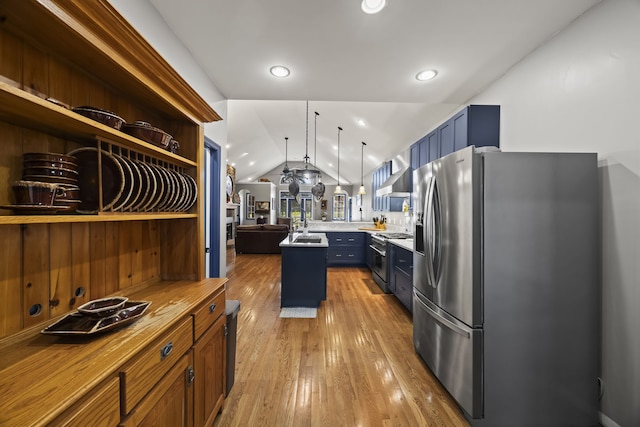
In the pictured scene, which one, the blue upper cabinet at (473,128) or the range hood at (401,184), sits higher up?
the blue upper cabinet at (473,128)

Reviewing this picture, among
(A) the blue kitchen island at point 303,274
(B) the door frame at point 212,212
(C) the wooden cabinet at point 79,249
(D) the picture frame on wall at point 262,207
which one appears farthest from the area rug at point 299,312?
(D) the picture frame on wall at point 262,207

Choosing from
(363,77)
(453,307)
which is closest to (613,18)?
(363,77)

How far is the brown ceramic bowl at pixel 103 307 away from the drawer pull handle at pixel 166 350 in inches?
9.3

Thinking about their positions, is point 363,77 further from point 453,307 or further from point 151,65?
point 453,307

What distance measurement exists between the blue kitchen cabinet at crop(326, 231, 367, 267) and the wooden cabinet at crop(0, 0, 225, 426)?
4.89m

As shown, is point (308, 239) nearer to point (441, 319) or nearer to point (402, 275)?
point (402, 275)

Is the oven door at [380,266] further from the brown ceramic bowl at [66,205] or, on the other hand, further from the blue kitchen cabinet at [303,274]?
the brown ceramic bowl at [66,205]

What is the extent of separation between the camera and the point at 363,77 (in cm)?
240

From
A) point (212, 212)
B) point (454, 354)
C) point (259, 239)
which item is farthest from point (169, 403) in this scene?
point (259, 239)

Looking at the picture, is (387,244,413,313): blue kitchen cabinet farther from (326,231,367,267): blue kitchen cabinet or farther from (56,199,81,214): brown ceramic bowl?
(56,199,81,214): brown ceramic bowl

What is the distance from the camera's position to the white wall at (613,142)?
147cm

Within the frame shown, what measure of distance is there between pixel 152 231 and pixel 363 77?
82.0 inches

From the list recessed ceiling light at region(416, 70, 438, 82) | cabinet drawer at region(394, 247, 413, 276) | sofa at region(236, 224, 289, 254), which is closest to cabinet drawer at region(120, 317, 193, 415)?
recessed ceiling light at region(416, 70, 438, 82)

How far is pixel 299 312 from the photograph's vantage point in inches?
136
